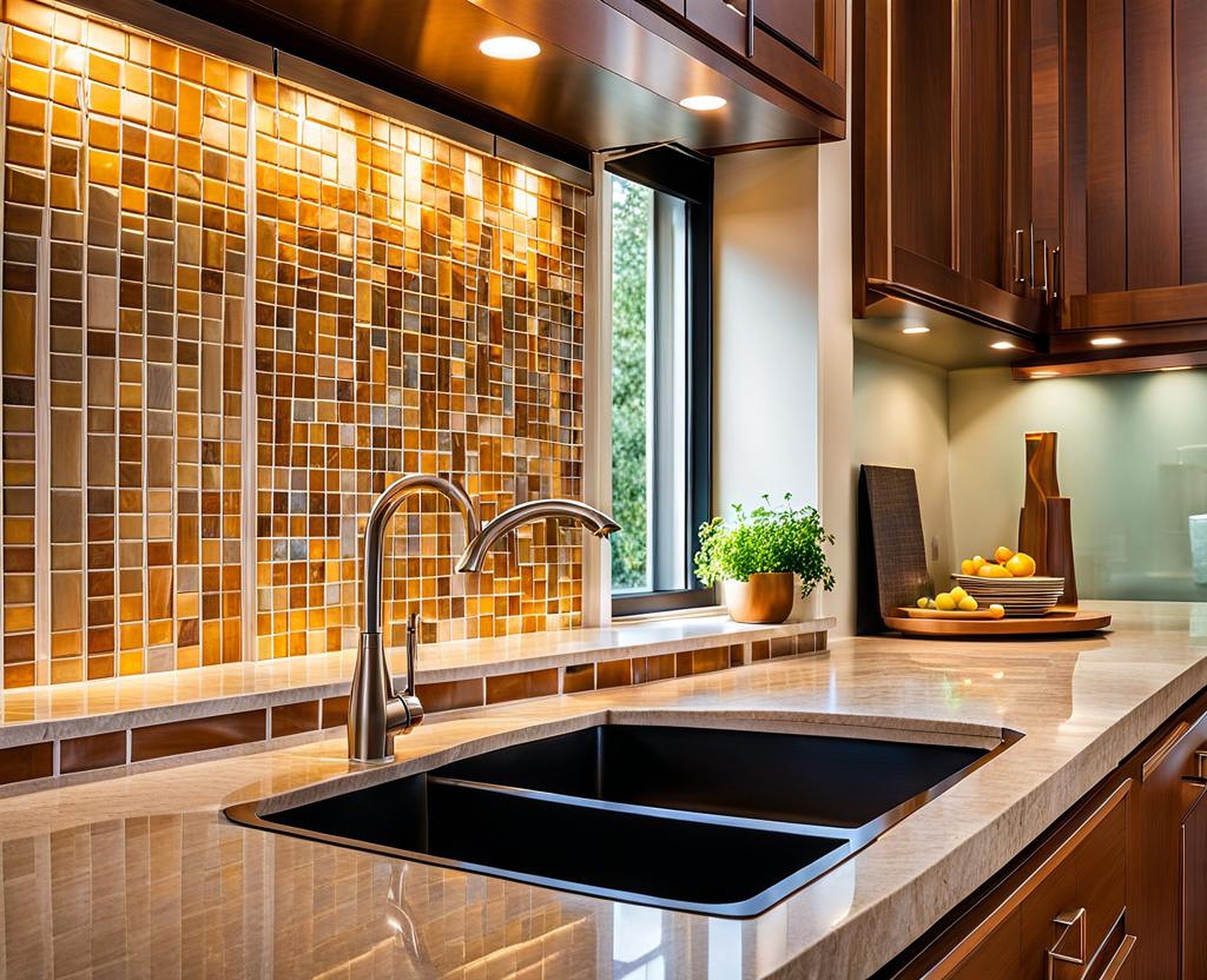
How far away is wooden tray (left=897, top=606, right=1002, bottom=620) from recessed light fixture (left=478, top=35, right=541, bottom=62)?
1.59 meters

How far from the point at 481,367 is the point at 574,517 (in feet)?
2.17

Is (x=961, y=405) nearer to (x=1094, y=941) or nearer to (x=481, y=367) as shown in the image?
(x=481, y=367)

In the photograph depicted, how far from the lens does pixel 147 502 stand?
1.36m

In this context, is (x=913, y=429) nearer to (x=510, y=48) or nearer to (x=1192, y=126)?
(x=1192, y=126)

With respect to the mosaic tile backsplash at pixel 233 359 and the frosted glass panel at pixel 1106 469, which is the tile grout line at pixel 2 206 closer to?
the mosaic tile backsplash at pixel 233 359

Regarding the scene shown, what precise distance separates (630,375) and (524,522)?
48.7 inches

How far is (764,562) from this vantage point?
7.36 ft

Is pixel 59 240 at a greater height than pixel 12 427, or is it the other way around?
pixel 59 240

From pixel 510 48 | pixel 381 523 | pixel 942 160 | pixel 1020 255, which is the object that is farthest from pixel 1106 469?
pixel 381 523

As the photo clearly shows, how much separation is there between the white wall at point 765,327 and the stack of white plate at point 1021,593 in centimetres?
55

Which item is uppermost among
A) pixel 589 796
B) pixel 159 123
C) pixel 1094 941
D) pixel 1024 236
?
pixel 1024 236

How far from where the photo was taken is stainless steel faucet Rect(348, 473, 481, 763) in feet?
3.95

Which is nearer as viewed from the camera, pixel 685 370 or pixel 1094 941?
pixel 1094 941

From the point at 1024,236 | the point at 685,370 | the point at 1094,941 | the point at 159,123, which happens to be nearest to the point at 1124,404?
the point at 1024,236
